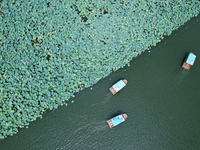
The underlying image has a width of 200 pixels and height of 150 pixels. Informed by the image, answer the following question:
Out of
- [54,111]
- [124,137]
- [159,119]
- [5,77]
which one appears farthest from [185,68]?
[5,77]

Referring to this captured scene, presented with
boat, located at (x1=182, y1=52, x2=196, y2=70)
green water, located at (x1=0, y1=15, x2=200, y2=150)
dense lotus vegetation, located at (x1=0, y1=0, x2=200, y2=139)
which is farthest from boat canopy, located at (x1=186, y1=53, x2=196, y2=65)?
dense lotus vegetation, located at (x1=0, y1=0, x2=200, y2=139)

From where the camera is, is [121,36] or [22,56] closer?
[22,56]

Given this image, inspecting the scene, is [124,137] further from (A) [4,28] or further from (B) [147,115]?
(A) [4,28]

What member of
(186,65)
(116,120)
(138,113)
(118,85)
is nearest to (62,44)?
(118,85)

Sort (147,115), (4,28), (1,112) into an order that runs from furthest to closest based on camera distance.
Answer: (147,115) → (4,28) → (1,112)

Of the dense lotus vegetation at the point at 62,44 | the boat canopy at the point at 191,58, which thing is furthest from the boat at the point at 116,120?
the boat canopy at the point at 191,58

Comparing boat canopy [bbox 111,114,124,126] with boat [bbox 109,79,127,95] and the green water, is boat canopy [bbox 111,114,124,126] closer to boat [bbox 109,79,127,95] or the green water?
the green water
